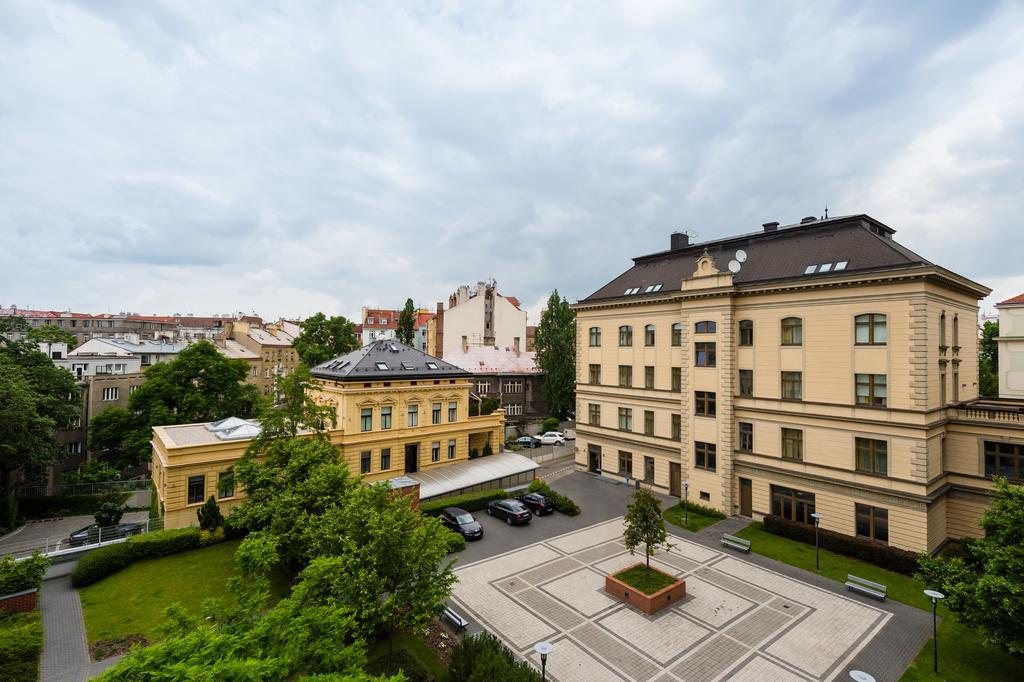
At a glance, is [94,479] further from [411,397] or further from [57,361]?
[411,397]

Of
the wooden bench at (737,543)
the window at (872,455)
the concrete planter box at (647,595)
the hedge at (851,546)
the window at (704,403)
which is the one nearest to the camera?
the concrete planter box at (647,595)

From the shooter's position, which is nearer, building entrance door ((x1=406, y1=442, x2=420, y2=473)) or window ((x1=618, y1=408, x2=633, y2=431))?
building entrance door ((x1=406, y1=442, x2=420, y2=473))

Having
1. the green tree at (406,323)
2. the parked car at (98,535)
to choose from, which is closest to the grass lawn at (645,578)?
the parked car at (98,535)

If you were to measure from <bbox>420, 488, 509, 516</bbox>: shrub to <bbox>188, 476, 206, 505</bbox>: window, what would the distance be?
12.6 meters

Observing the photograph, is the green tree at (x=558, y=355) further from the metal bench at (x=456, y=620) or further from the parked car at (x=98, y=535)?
the parked car at (x=98, y=535)

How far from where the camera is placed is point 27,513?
34.4 metres

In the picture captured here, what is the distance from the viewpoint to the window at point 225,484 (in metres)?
27.9

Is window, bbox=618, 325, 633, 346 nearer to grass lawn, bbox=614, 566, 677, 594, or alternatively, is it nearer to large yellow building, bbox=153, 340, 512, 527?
large yellow building, bbox=153, 340, 512, 527

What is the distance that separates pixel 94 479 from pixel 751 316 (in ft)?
165

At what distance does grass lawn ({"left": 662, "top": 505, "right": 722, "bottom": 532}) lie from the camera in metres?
28.0

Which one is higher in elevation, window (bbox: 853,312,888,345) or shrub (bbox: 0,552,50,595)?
window (bbox: 853,312,888,345)

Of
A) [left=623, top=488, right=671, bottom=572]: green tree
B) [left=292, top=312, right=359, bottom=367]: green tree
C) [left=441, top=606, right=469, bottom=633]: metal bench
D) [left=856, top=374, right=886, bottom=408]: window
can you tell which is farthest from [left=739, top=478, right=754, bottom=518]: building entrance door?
[left=292, top=312, right=359, bottom=367]: green tree

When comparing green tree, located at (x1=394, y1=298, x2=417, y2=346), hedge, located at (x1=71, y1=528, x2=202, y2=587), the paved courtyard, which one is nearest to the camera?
the paved courtyard

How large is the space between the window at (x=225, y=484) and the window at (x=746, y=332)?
106ft
